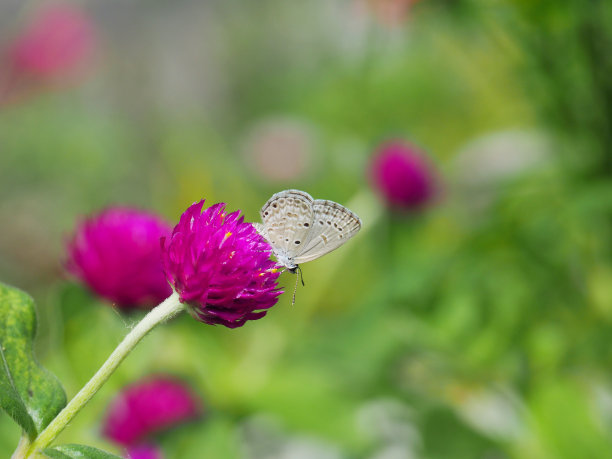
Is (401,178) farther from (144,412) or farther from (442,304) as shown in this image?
(144,412)

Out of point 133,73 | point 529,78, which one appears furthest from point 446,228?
point 133,73

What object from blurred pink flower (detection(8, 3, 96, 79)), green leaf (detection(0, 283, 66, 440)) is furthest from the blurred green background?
blurred pink flower (detection(8, 3, 96, 79))

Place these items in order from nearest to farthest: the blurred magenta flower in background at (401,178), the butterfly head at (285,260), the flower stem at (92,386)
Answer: the flower stem at (92,386), the butterfly head at (285,260), the blurred magenta flower in background at (401,178)

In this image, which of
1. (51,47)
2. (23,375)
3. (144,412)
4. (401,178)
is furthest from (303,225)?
(51,47)

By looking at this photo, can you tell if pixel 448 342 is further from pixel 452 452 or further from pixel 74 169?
pixel 74 169

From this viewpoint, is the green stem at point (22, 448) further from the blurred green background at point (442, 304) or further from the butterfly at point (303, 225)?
the butterfly at point (303, 225)

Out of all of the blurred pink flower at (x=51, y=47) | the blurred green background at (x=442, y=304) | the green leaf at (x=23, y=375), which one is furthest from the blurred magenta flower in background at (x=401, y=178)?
the blurred pink flower at (x=51, y=47)
